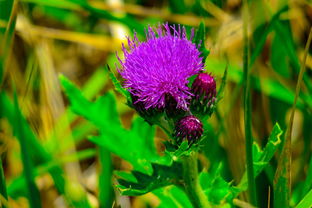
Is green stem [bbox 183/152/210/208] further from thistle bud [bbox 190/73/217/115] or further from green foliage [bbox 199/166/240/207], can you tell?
thistle bud [bbox 190/73/217/115]

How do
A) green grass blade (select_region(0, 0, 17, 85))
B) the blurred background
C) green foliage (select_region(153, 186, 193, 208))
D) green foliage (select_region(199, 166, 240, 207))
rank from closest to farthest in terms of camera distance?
1. green grass blade (select_region(0, 0, 17, 85))
2. green foliage (select_region(199, 166, 240, 207))
3. green foliage (select_region(153, 186, 193, 208))
4. the blurred background

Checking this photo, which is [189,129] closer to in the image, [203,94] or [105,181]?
[203,94]

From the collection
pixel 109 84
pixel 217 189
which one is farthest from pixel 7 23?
pixel 109 84

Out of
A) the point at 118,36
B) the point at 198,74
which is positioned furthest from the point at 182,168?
the point at 118,36

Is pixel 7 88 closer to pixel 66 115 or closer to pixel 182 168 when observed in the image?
pixel 66 115

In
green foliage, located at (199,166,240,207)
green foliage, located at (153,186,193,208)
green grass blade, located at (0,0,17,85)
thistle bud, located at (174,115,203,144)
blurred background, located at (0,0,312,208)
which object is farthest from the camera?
blurred background, located at (0,0,312,208)

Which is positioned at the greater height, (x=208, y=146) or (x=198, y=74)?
(x=198, y=74)

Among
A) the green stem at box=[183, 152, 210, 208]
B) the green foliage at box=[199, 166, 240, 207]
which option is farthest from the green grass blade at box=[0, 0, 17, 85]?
the green foliage at box=[199, 166, 240, 207]
